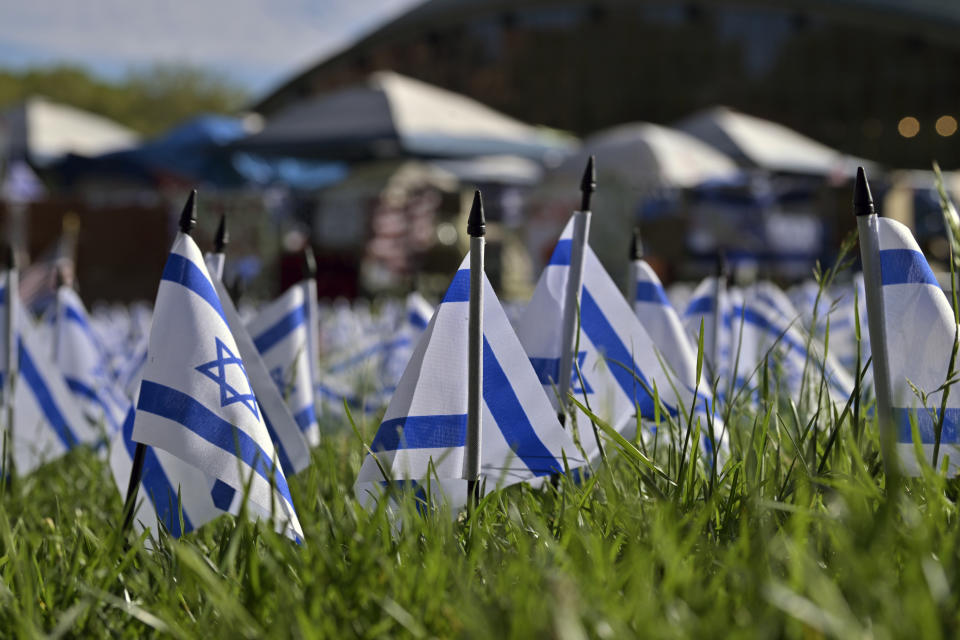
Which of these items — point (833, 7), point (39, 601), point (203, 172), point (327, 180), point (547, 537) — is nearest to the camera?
point (547, 537)

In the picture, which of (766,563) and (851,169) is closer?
(766,563)

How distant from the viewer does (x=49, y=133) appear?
73.6ft

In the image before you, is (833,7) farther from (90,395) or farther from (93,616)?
(93,616)

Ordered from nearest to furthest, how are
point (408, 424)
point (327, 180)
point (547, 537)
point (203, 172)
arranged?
point (547, 537), point (408, 424), point (203, 172), point (327, 180)

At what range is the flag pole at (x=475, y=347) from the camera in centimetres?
193

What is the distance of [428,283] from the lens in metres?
13.2

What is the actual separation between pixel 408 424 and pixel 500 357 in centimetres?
22

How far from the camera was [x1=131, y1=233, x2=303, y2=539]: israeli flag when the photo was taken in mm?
2039

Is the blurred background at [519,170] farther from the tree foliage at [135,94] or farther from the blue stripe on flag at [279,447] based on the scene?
the tree foliage at [135,94]

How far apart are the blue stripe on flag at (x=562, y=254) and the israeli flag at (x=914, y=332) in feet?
2.44

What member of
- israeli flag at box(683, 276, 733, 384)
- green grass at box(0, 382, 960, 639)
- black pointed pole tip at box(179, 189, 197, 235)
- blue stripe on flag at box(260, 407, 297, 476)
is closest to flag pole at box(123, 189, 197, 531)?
black pointed pole tip at box(179, 189, 197, 235)

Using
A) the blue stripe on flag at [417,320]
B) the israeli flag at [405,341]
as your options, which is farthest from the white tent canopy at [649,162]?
the blue stripe on flag at [417,320]

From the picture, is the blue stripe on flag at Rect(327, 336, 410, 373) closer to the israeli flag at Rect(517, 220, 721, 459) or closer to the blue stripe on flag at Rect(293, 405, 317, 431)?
the blue stripe on flag at Rect(293, 405, 317, 431)

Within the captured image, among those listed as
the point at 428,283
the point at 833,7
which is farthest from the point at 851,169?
the point at 833,7
